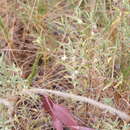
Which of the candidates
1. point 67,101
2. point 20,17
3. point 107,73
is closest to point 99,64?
point 107,73

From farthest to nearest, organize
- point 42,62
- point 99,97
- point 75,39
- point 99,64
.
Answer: point 42,62, point 75,39, point 99,97, point 99,64

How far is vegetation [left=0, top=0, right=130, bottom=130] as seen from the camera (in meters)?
1.44

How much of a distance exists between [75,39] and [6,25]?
1.40 feet

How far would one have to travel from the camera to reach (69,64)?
1.48m

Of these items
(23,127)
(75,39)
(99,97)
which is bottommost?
(23,127)

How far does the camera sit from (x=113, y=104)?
5.04 ft

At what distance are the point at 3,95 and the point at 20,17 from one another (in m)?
0.55

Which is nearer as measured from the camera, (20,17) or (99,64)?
(99,64)

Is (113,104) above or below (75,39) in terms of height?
below

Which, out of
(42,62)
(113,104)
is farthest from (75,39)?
(113,104)

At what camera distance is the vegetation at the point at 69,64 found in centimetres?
144

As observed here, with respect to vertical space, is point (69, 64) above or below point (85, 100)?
above

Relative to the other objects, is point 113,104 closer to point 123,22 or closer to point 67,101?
point 67,101

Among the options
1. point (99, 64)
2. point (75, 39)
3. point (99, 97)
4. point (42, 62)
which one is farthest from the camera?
point (42, 62)
